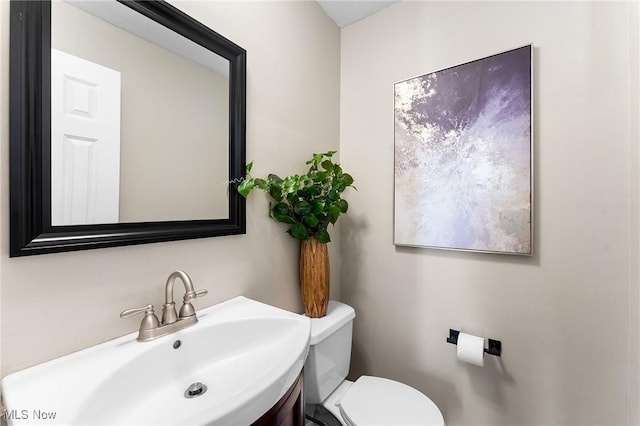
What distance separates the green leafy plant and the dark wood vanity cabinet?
594 mm

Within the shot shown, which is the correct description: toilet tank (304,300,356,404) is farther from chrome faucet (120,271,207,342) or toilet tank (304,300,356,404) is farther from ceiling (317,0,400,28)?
ceiling (317,0,400,28)

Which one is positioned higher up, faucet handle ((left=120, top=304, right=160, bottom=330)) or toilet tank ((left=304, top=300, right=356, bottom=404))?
faucet handle ((left=120, top=304, right=160, bottom=330))

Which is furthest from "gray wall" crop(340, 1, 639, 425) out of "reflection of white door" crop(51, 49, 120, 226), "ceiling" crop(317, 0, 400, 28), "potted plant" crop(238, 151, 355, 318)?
"reflection of white door" crop(51, 49, 120, 226)

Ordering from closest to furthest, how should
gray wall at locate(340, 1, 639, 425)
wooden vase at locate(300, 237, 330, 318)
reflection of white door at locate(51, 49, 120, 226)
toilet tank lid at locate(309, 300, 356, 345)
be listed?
1. reflection of white door at locate(51, 49, 120, 226)
2. gray wall at locate(340, 1, 639, 425)
3. toilet tank lid at locate(309, 300, 356, 345)
4. wooden vase at locate(300, 237, 330, 318)

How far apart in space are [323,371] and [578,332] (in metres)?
1.01

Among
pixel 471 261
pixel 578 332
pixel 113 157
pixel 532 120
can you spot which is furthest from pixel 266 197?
pixel 578 332

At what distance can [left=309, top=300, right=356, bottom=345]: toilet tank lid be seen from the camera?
3.65 ft

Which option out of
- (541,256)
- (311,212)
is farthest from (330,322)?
(541,256)

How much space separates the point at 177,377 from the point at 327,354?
0.63 meters

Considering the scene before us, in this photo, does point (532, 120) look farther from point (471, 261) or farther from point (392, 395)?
point (392, 395)

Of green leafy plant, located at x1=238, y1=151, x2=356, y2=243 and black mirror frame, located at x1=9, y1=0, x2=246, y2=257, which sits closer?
black mirror frame, located at x1=9, y1=0, x2=246, y2=257

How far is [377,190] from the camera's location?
153 cm

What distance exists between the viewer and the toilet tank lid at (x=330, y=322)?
1.11 meters

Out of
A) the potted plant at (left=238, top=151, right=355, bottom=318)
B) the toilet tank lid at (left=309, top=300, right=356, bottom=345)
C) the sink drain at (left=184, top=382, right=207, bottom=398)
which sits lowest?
the toilet tank lid at (left=309, top=300, right=356, bottom=345)
